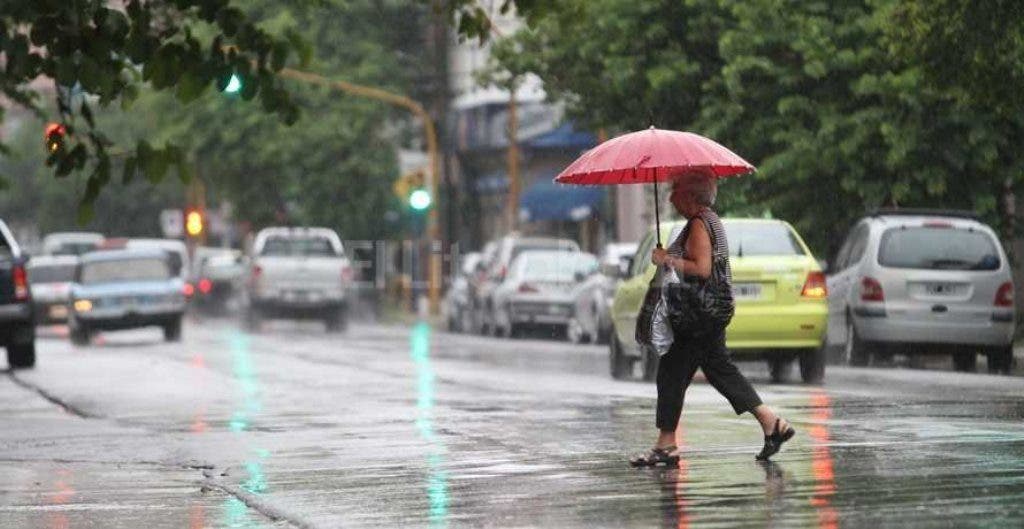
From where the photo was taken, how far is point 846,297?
27.2 metres

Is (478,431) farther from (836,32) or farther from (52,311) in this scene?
(52,311)

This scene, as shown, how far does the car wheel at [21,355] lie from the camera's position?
29.9 meters

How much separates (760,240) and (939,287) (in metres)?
3.79

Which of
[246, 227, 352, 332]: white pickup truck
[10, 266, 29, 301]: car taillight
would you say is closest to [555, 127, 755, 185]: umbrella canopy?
[10, 266, 29, 301]: car taillight

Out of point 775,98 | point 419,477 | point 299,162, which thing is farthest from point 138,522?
point 299,162

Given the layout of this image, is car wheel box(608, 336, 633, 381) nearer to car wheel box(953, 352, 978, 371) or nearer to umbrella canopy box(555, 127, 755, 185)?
car wheel box(953, 352, 978, 371)

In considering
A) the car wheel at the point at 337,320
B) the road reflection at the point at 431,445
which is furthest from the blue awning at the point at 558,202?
the road reflection at the point at 431,445

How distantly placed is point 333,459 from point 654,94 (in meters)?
21.2

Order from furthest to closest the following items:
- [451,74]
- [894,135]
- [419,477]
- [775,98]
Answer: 1. [451,74]
2. [775,98]
3. [894,135]
4. [419,477]

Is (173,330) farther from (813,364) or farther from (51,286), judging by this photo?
(813,364)

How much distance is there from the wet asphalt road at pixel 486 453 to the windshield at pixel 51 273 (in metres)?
27.3

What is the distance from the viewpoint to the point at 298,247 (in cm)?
4903

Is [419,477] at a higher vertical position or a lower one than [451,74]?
lower

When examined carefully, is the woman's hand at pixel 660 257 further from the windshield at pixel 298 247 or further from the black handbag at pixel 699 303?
the windshield at pixel 298 247
